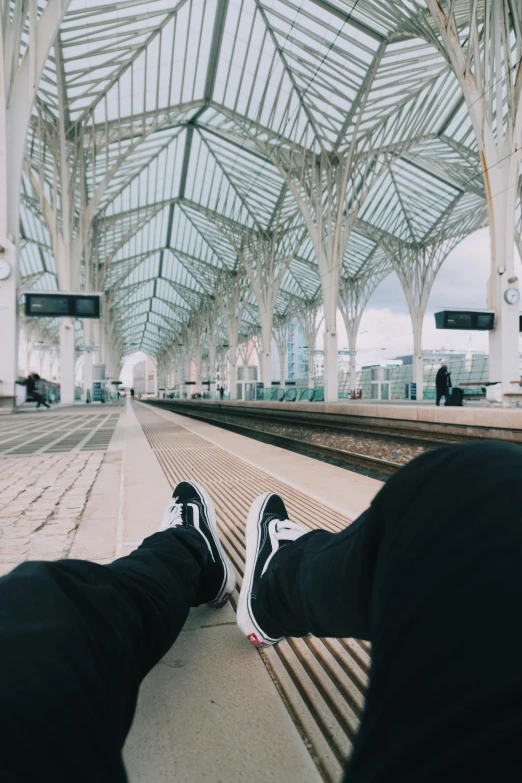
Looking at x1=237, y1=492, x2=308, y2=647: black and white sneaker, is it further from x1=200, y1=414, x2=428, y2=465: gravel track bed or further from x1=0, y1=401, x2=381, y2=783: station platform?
x1=200, y1=414, x2=428, y2=465: gravel track bed

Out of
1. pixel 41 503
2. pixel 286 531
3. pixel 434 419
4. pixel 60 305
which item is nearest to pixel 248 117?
pixel 60 305

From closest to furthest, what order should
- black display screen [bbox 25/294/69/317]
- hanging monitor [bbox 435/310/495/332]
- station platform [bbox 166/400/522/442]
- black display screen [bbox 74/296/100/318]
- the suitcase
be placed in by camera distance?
station platform [bbox 166/400/522/442]
hanging monitor [bbox 435/310/495/332]
black display screen [bbox 25/294/69/317]
black display screen [bbox 74/296/100/318]
the suitcase

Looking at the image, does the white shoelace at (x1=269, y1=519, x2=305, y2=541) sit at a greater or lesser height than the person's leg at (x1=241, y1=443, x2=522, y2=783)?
lesser

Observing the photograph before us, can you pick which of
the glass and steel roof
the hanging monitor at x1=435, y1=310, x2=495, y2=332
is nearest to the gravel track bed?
the hanging monitor at x1=435, y1=310, x2=495, y2=332

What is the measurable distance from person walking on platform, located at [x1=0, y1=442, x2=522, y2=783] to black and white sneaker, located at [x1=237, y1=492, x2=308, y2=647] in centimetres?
34

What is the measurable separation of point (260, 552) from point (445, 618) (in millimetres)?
1092

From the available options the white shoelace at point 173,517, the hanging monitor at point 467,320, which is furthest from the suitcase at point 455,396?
the white shoelace at point 173,517

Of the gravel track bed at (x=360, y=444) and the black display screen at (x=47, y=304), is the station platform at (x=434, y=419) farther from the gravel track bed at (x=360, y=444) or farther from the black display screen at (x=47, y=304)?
the black display screen at (x=47, y=304)

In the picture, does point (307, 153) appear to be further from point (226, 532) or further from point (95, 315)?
point (226, 532)

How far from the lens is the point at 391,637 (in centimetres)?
58

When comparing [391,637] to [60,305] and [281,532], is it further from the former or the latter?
[60,305]

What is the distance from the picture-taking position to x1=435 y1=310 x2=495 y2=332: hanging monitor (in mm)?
13398

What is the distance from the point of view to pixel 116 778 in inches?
22.5

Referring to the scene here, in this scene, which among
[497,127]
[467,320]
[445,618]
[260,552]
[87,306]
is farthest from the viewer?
[87,306]
